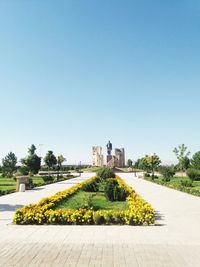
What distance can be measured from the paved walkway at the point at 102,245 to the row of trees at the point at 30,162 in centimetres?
3791

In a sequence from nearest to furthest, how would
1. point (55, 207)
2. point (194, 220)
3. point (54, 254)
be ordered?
point (54, 254), point (194, 220), point (55, 207)

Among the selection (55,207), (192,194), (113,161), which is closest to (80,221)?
(55,207)

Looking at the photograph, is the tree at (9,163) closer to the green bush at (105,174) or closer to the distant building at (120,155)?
the distant building at (120,155)

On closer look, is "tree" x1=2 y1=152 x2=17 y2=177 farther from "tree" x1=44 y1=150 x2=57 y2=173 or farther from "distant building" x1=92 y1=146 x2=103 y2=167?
"distant building" x1=92 y1=146 x2=103 y2=167

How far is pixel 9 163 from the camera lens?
69.6 m

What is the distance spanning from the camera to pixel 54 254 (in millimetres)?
6586

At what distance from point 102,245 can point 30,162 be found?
1963 inches

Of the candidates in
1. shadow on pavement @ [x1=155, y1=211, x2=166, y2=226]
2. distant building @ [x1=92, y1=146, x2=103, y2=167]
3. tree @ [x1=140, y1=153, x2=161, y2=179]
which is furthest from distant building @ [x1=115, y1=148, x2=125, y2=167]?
shadow on pavement @ [x1=155, y1=211, x2=166, y2=226]

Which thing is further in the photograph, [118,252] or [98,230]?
[98,230]

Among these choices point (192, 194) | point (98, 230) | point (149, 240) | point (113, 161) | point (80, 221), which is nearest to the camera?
point (149, 240)

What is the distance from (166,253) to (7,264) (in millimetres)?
3442

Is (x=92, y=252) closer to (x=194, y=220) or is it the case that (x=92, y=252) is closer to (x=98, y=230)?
(x=98, y=230)

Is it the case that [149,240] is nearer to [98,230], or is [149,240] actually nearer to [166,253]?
[166,253]

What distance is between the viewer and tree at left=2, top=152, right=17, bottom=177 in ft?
221
